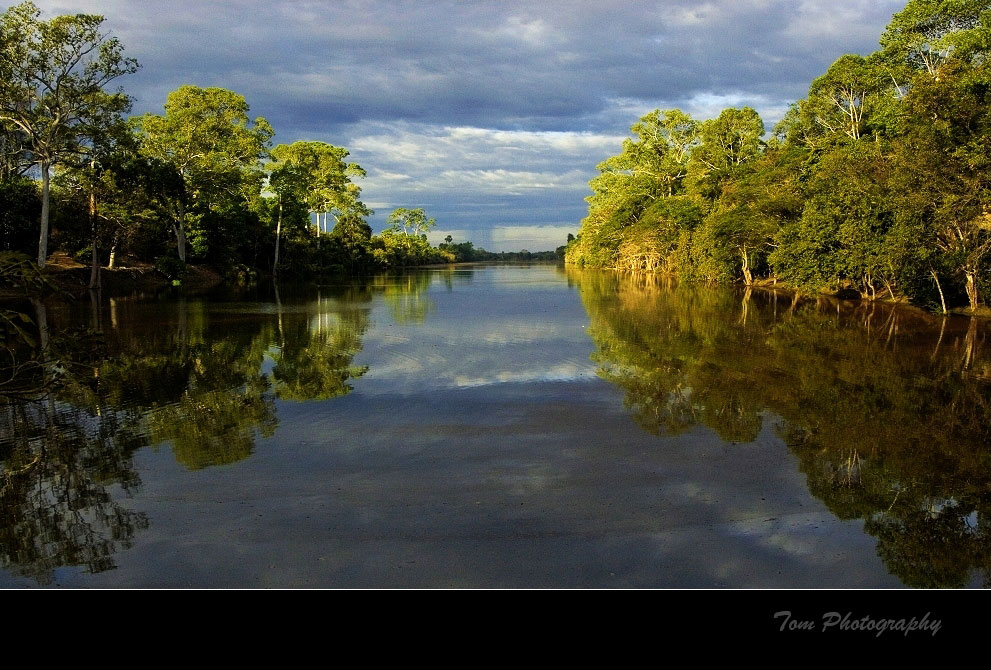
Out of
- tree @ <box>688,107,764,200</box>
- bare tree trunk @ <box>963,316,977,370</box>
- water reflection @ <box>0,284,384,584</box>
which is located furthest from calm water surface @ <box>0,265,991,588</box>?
tree @ <box>688,107,764,200</box>

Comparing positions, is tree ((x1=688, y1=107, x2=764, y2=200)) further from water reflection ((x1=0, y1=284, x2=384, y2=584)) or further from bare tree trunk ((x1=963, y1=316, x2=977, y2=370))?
water reflection ((x1=0, y1=284, x2=384, y2=584))

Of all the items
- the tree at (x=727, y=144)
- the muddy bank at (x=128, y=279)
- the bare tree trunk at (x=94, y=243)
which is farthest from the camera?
the tree at (x=727, y=144)

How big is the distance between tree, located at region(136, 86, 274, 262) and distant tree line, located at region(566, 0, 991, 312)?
99.5 ft

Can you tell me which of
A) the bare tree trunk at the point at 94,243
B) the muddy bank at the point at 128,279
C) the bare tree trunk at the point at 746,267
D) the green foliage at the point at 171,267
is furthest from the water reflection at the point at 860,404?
the green foliage at the point at 171,267

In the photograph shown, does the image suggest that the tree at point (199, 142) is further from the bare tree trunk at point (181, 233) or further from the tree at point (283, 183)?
the tree at point (283, 183)

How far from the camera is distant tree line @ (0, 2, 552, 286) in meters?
30.2

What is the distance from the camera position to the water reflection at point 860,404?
19.8 feet

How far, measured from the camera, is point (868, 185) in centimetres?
2462

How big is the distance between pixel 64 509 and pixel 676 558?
529 cm

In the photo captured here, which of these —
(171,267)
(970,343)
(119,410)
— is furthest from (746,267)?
(119,410)

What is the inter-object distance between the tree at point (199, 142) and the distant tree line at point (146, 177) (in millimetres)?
77
